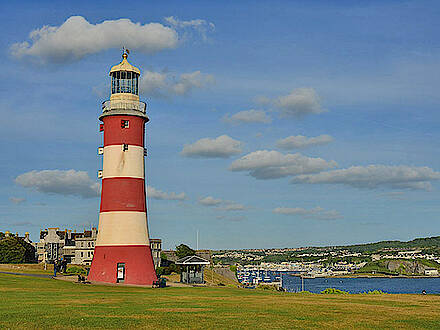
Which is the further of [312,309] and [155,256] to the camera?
[155,256]

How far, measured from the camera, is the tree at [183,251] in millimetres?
111312

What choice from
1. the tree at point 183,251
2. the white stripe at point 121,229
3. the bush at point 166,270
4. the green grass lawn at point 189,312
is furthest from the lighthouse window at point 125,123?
the tree at point 183,251

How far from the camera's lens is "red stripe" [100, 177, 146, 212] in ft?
152

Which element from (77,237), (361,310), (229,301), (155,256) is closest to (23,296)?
(229,301)

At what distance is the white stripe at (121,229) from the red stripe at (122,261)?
20.9 inches

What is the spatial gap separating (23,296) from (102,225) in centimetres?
1407

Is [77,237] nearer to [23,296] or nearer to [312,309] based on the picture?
[23,296]

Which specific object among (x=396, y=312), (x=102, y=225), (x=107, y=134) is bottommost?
(x=396, y=312)

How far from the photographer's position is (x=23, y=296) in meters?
33.0

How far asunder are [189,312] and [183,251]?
284 feet

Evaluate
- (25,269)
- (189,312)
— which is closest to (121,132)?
(189,312)

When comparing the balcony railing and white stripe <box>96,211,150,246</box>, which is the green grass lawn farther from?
the balcony railing

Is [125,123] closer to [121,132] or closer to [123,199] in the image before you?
[121,132]

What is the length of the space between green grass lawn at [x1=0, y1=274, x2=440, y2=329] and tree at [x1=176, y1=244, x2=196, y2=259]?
73.7 m
